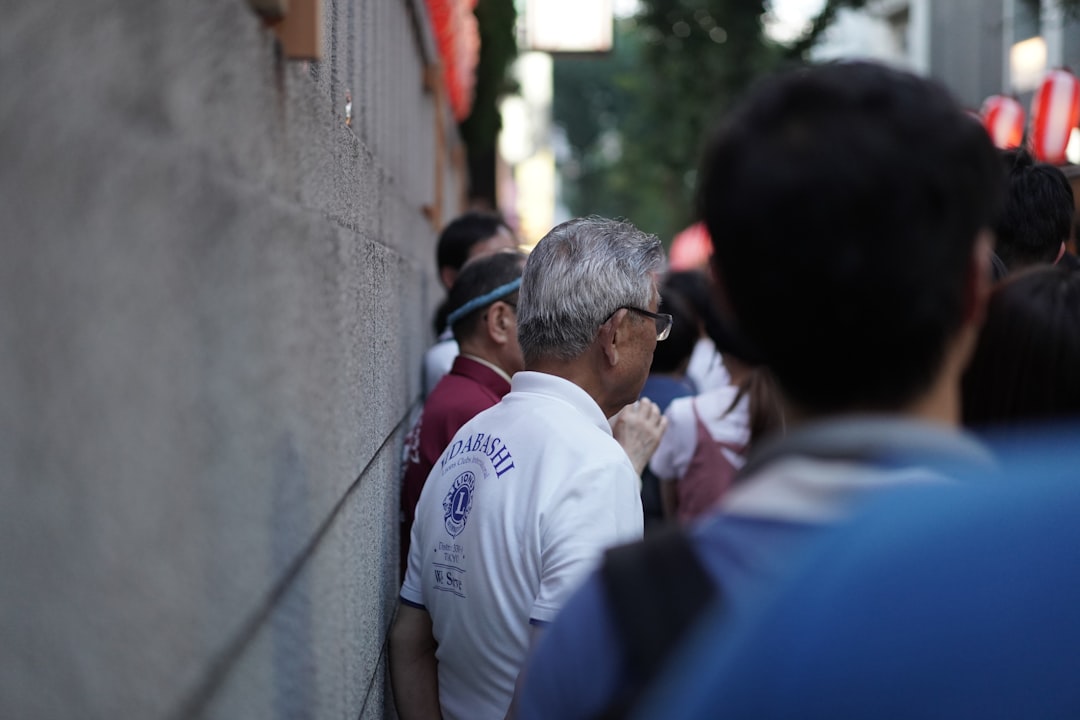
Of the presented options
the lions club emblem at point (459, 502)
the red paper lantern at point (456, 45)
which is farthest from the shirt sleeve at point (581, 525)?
the red paper lantern at point (456, 45)

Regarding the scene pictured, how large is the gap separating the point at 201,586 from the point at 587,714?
45 cm

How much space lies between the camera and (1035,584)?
1.12m

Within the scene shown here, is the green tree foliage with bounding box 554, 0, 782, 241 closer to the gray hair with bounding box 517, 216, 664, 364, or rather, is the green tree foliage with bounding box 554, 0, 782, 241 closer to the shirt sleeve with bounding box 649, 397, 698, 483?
the shirt sleeve with bounding box 649, 397, 698, 483

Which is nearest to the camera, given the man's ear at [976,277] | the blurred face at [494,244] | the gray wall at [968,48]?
the man's ear at [976,277]

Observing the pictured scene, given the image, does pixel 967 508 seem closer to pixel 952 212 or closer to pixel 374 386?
pixel 952 212

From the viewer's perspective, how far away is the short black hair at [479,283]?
11.3ft

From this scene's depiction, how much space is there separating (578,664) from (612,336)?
1.46 meters

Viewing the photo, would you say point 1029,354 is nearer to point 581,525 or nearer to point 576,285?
point 581,525

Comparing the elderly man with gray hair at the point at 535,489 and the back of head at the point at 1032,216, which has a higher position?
the back of head at the point at 1032,216

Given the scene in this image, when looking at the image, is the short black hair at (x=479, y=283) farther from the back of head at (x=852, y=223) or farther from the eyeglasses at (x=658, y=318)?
the back of head at (x=852, y=223)

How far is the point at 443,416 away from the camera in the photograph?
311 centimetres

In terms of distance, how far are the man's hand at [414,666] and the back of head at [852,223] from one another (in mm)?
1608

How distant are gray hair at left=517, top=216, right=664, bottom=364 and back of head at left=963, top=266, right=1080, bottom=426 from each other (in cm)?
89

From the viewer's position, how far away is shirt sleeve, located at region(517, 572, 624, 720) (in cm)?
116
